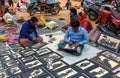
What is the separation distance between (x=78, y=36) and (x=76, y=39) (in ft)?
0.30

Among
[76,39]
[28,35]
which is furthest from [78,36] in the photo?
[28,35]

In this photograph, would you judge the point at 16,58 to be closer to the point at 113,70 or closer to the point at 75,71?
the point at 75,71

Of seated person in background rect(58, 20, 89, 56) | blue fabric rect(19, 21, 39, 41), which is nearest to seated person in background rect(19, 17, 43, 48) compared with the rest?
blue fabric rect(19, 21, 39, 41)

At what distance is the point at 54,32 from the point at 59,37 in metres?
0.48

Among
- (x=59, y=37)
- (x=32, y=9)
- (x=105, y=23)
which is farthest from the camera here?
(x=32, y=9)

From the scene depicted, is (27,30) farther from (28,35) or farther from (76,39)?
(76,39)

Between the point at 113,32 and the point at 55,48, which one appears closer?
the point at 55,48

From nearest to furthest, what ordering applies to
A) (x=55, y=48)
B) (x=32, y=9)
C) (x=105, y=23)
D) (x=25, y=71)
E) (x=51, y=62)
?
(x=25, y=71) < (x=51, y=62) < (x=55, y=48) < (x=105, y=23) < (x=32, y=9)

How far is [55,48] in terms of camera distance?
4.63 metres

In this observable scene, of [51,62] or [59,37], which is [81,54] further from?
[59,37]

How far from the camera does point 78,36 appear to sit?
4.36 m

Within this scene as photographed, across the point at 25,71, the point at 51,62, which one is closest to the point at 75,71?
the point at 51,62

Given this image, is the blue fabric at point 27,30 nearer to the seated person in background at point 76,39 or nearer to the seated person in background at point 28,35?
the seated person in background at point 28,35

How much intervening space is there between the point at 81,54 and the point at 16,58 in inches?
55.6
